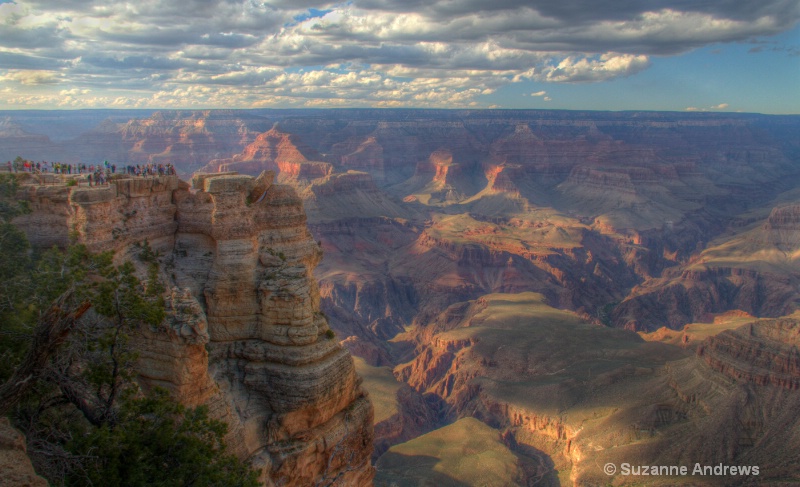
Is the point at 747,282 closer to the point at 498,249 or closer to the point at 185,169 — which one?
the point at 498,249

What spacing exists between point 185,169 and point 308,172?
2510 inches

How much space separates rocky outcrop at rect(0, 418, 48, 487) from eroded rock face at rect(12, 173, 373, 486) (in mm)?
9004

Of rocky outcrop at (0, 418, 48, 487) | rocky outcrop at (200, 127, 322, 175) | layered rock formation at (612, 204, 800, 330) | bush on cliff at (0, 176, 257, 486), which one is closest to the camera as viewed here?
rocky outcrop at (0, 418, 48, 487)

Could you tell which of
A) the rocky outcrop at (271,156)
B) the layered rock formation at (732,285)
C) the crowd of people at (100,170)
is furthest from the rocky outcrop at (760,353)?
the rocky outcrop at (271,156)

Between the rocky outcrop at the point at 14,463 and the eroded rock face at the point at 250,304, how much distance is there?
9004 mm

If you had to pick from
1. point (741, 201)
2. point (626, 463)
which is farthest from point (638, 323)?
point (741, 201)

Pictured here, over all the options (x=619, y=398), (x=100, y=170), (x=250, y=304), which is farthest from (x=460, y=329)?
(x=100, y=170)

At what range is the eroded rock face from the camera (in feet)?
73.8

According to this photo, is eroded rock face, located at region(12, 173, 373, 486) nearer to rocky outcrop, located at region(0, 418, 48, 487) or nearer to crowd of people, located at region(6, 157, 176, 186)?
crowd of people, located at region(6, 157, 176, 186)

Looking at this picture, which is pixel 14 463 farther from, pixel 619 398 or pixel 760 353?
pixel 760 353

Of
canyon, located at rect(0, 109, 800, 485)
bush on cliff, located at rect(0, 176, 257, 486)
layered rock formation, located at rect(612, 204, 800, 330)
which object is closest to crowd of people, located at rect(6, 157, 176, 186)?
canyon, located at rect(0, 109, 800, 485)

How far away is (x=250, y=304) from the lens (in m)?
24.2

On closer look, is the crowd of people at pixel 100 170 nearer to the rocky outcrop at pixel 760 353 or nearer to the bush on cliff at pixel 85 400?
the bush on cliff at pixel 85 400

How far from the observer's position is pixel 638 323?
95.8 meters
